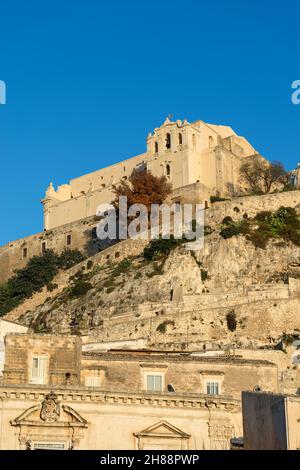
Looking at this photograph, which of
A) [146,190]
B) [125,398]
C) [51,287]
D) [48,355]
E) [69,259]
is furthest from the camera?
[69,259]

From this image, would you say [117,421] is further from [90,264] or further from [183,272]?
[90,264]

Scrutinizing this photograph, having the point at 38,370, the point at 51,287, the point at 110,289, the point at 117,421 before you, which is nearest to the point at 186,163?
the point at 51,287

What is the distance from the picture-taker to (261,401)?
27.8m

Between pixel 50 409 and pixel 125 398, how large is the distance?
3095mm

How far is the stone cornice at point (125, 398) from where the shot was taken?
34.7m

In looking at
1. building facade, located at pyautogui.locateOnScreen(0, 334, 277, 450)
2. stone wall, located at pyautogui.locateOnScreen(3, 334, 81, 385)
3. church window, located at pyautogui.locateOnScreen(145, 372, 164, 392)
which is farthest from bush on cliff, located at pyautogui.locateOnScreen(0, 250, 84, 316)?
building facade, located at pyautogui.locateOnScreen(0, 334, 277, 450)

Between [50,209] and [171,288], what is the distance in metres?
42.8

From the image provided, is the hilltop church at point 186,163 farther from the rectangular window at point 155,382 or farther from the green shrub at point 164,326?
the rectangular window at point 155,382

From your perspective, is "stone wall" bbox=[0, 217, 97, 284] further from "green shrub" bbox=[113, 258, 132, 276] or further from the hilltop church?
"green shrub" bbox=[113, 258, 132, 276]

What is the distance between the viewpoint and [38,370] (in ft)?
129

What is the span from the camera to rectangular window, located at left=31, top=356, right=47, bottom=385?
1528 inches

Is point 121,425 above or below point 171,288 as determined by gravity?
below
